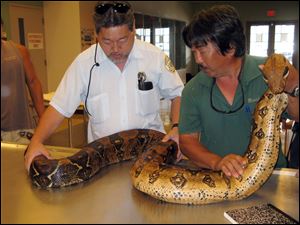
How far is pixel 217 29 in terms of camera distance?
1.41 m

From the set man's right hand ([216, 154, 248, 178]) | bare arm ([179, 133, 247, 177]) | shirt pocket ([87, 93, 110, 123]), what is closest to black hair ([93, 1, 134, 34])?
shirt pocket ([87, 93, 110, 123])

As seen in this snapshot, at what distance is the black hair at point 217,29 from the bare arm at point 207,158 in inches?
16.5

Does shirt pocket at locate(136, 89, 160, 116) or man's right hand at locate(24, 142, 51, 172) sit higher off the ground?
shirt pocket at locate(136, 89, 160, 116)

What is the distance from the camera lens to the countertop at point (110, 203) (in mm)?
1155

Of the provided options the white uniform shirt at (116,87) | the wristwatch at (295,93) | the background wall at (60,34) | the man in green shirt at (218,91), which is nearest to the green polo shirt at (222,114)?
the man in green shirt at (218,91)

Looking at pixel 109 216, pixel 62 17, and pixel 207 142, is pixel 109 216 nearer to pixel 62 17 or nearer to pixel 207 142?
pixel 207 142

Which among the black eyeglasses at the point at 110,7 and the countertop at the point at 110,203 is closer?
the countertop at the point at 110,203

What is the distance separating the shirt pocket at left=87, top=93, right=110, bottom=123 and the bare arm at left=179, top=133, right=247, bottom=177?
544mm

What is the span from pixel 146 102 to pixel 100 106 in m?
0.26

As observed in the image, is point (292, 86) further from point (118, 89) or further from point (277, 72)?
point (118, 89)

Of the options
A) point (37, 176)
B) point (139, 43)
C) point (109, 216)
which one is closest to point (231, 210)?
point (109, 216)

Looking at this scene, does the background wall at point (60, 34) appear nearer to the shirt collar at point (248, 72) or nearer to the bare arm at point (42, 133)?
the bare arm at point (42, 133)

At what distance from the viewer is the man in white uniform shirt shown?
1988 mm

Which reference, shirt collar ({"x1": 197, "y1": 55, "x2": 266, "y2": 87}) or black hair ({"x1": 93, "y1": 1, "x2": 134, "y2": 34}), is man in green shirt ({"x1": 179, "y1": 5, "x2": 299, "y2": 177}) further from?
black hair ({"x1": 93, "y1": 1, "x2": 134, "y2": 34})
